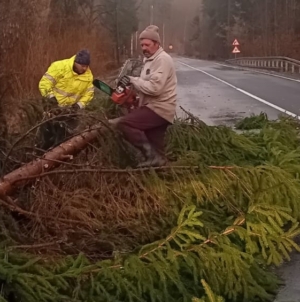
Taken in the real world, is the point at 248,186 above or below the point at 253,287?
above

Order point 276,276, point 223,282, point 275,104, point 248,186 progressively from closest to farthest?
1. point 223,282
2. point 276,276
3. point 248,186
4. point 275,104

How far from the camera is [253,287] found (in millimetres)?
4871

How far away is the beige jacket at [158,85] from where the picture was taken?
20.2 feet

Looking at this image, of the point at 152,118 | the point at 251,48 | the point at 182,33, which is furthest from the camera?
the point at 182,33

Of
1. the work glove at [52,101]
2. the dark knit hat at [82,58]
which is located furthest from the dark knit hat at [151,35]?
the dark knit hat at [82,58]

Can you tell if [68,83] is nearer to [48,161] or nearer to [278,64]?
[48,161]

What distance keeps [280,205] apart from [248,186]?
12.6 inches

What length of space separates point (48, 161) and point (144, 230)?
0.95 m

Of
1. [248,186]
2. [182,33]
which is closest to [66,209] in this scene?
[248,186]

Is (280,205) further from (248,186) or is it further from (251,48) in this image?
(251,48)

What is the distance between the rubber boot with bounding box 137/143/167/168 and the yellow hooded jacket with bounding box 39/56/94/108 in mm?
1985

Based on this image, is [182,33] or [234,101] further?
[182,33]

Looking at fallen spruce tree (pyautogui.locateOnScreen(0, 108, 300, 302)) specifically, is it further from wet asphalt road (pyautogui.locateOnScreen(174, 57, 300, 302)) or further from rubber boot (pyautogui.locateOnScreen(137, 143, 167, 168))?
wet asphalt road (pyautogui.locateOnScreen(174, 57, 300, 302))

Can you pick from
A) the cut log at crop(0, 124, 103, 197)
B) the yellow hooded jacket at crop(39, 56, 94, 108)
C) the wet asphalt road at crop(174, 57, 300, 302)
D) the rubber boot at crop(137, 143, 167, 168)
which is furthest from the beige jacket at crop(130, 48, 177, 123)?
the wet asphalt road at crop(174, 57, 300, 302)
